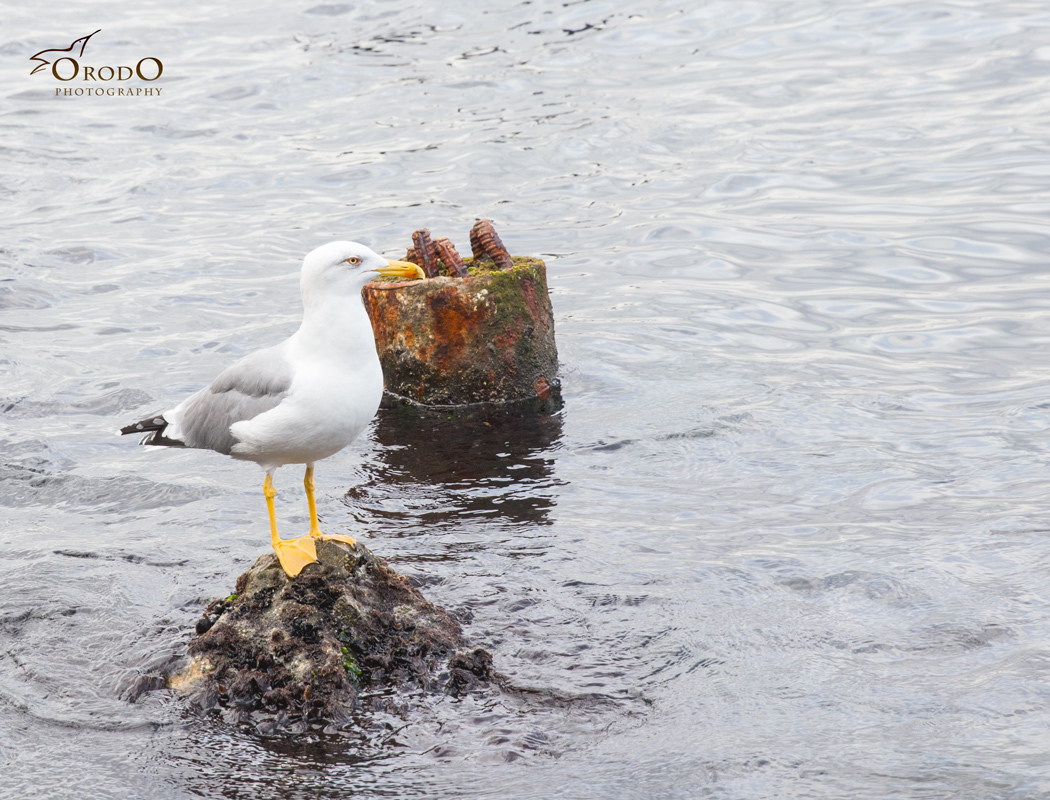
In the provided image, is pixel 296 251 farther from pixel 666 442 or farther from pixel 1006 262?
pixel 1006 262

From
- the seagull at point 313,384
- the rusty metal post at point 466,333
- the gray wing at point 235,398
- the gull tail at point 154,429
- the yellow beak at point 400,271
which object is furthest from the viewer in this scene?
the rusty metal post at point 466,333

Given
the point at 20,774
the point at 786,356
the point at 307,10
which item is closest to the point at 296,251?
the point at 786,356

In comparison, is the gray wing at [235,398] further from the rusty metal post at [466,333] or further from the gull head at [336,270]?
the rusty metal post at [466,333]

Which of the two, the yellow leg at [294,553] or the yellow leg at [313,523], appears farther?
the yellow leg at [313,523]

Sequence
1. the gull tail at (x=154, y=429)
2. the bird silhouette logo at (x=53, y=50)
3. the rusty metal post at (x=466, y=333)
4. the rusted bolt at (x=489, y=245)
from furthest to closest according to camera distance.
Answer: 1. the bird silhouette logo at (x=53, y=50)
2. the rusted bolt at (x=489, y=245)
3. the rusty metal post at (x=466, y=333)
4. the gull tail at (x=154, y=429)

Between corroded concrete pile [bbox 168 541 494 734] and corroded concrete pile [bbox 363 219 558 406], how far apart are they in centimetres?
393

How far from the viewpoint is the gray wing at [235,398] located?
5.36 m

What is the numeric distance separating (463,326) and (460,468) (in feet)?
4.67

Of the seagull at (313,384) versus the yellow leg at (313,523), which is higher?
the seagull at (313,384)

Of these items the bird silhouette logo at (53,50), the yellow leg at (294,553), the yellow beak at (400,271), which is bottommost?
the yellow leg at (294,553)

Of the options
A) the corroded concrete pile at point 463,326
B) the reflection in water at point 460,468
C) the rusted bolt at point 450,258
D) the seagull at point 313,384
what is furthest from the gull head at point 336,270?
the rusted bolt at point 450,258

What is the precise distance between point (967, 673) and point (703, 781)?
5.38 ft

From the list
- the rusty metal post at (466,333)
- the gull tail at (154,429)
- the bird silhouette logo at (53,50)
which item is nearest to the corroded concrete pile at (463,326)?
the rusty metal post at (466,333)

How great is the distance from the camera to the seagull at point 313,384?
5215 millimetres
